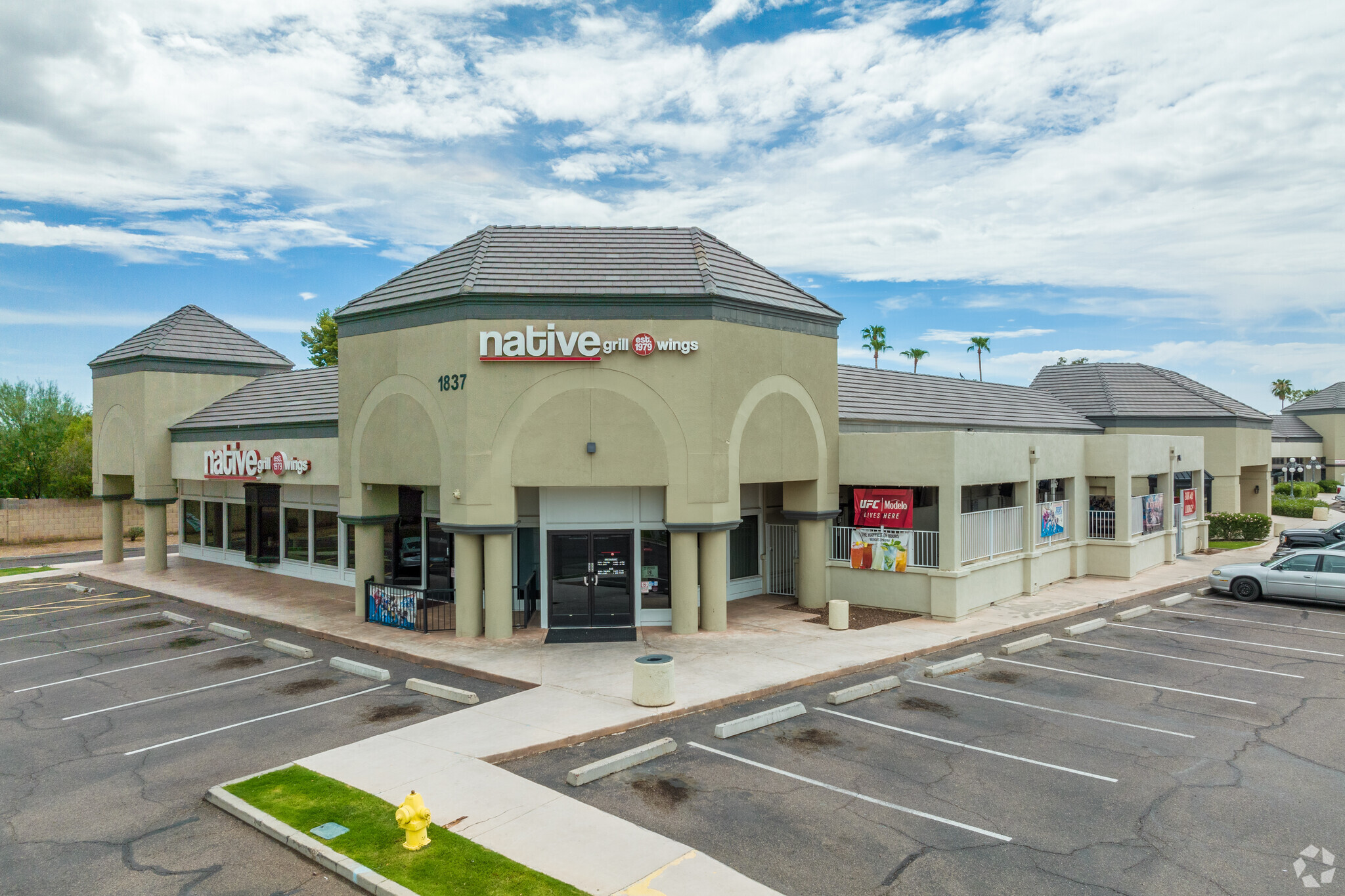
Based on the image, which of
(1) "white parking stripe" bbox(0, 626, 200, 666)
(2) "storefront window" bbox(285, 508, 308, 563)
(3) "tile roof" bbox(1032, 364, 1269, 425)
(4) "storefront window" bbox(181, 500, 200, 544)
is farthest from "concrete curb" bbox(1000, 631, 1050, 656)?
(4) "storefront window" bbox(181, 500, 200, 544)

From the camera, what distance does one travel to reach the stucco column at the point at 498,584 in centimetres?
1870

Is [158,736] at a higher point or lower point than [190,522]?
lower

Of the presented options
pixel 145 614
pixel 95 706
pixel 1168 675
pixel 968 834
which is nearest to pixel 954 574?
pixel 1168 675

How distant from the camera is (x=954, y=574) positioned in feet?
67.0

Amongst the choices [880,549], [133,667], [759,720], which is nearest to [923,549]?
[880,549]

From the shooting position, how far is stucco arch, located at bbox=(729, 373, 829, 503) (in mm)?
19766

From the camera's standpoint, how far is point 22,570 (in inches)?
1302

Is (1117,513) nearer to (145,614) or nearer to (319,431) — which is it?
(319,431)

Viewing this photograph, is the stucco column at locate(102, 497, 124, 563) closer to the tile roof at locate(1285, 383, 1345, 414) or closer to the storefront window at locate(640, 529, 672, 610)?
the storefront window at locate(640, 529, 672, 610)

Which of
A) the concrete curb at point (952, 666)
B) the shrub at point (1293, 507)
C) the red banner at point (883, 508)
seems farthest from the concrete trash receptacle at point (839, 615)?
the shrub at point (1293, 507)

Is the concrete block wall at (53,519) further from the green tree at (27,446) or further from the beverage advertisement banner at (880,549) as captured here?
the beverage advertisement banner at (880,549)

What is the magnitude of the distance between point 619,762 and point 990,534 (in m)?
15.1

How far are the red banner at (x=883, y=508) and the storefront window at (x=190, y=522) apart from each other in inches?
1081

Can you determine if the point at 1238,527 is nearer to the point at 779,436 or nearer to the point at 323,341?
the point at 779,436
